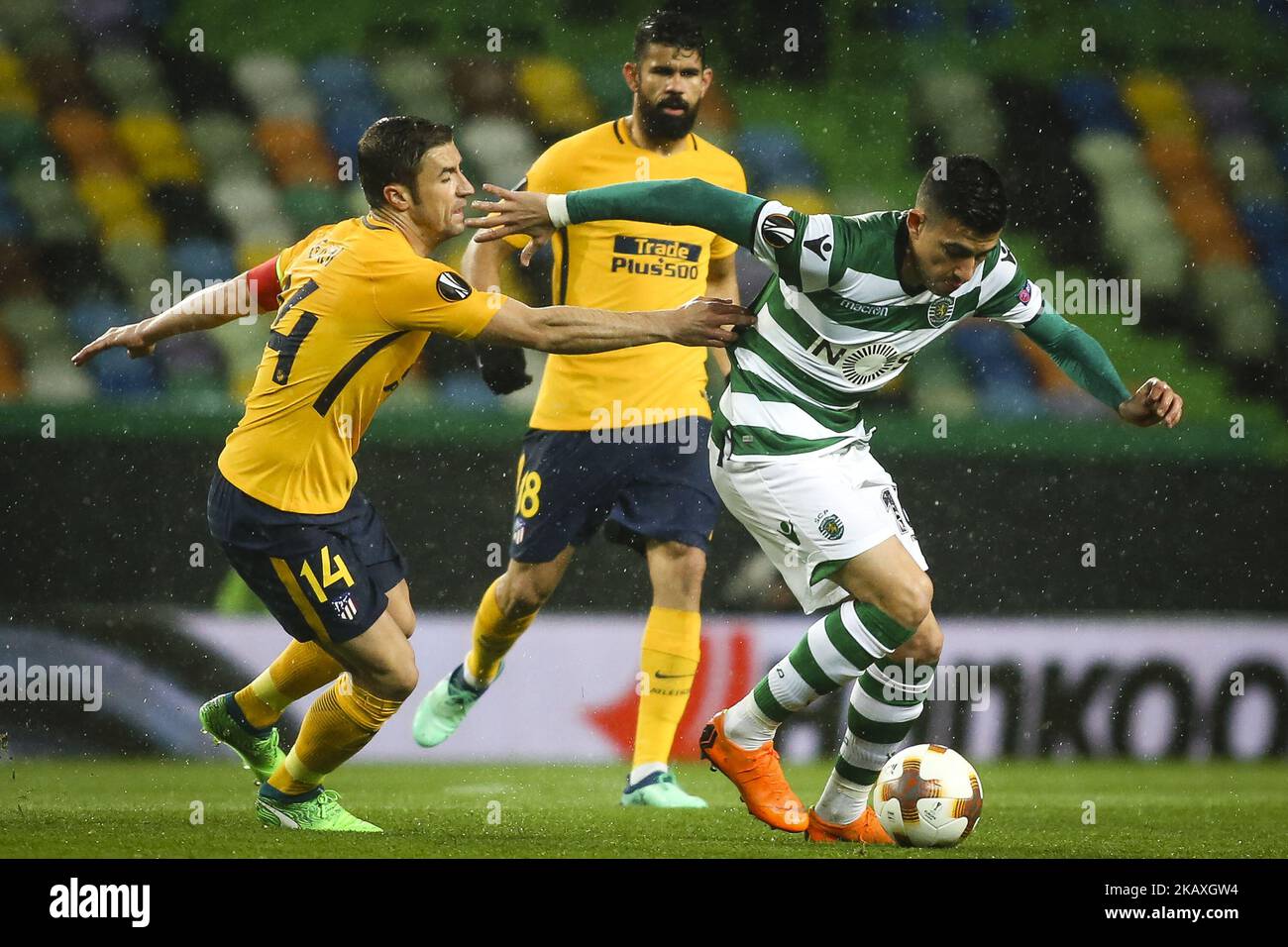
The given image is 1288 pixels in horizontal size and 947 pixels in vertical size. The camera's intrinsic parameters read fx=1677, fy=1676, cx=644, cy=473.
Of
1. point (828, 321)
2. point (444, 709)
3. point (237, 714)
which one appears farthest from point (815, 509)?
point (444, 709)

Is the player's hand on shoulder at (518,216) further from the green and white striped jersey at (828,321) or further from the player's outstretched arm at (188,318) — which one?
the player's outstretched arm at (188,318)

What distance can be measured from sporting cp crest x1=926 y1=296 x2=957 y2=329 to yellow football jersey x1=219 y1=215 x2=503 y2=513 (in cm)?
123

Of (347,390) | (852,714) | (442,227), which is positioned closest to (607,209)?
(442,227)

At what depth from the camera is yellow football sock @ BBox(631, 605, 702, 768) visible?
18.7 feet

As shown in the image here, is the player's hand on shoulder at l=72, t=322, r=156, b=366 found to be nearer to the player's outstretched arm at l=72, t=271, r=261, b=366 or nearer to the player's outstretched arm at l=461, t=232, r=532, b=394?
the player's outstretched arm at l=72, t=271, r=261, b=366

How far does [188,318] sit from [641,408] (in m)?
1.64

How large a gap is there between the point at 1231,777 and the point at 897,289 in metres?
3.99

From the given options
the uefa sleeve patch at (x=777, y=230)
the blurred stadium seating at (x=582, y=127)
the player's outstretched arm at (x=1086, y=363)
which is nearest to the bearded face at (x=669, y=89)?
the uefa sleeve patch at (x=777, y=230)

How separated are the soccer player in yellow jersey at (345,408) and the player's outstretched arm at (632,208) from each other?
0.21 meters

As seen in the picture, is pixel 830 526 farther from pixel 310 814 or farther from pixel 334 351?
pixel 310 814

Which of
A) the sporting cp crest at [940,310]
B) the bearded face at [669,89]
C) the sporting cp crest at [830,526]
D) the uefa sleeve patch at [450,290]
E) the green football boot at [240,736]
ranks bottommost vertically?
the green football boot at [240,736]

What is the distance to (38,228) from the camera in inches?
368

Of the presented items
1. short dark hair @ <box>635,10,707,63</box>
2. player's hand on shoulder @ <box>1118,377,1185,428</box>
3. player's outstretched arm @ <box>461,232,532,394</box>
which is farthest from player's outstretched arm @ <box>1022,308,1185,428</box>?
player's outstretched arm @ <box>461,232,532,394</box>

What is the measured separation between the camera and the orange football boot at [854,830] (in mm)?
4758
